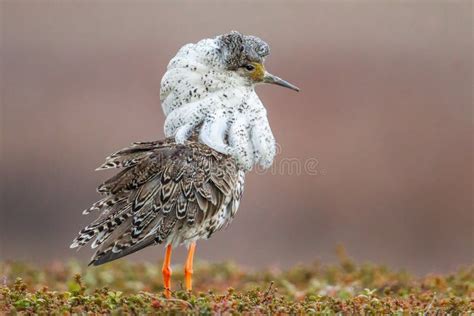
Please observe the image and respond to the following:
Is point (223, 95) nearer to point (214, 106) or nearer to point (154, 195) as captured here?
point (214, 106)

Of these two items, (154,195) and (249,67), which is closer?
(154,195)

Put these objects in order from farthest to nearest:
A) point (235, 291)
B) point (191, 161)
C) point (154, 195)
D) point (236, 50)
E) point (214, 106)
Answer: point (235, 291)
point (236, 50)
point (214, 106)
point (191, 161)
point (154, 195)

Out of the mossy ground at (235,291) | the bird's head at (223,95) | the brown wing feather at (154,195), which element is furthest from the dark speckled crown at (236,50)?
the mossy ground at (235,291)

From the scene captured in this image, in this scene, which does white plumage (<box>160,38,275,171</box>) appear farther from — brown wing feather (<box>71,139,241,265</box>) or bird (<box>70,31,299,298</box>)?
brown wing feather (<box>71,139,241,265</box>)

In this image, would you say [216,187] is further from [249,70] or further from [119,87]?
[119,87]

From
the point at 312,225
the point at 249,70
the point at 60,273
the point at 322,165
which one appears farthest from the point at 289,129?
the point at 249,70

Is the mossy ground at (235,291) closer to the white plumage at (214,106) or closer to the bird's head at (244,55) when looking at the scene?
the white plumage at (214,106)

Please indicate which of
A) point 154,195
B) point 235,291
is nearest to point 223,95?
point 154,195
